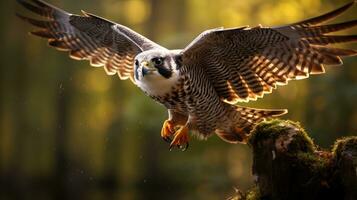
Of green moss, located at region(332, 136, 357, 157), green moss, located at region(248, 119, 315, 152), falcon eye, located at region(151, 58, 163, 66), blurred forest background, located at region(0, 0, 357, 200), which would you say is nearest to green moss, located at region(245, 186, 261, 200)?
green moss, located at region(248, 119, 315, 152)

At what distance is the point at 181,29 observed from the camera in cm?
2808

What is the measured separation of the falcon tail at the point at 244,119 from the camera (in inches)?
318

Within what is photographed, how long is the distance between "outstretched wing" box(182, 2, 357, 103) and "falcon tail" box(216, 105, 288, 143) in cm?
19

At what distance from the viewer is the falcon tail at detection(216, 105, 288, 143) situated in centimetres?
808

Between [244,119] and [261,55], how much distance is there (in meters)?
0.97

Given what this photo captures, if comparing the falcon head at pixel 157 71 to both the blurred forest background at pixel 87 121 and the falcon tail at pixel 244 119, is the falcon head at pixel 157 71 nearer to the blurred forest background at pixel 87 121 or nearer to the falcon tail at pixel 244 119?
the falcon tail at pixel 244 119

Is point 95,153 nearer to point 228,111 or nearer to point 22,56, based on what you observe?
point 22,56

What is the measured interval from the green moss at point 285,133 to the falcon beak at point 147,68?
5.28 ft

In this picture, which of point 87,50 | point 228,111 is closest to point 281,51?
point 228,111

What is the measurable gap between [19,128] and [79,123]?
9.20 feet

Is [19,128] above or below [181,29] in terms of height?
below

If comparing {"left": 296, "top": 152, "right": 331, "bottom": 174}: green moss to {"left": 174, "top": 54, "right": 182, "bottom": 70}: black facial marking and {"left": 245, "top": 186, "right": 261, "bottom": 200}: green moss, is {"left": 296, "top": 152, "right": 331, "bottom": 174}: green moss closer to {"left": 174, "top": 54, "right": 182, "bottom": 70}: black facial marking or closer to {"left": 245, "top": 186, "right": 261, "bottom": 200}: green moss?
{"left": 245, "top": 186, "right": 261, "bottom": 200}: green moss

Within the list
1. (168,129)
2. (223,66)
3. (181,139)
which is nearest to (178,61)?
(223,66)

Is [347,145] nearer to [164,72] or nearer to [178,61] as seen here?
[164,72]
